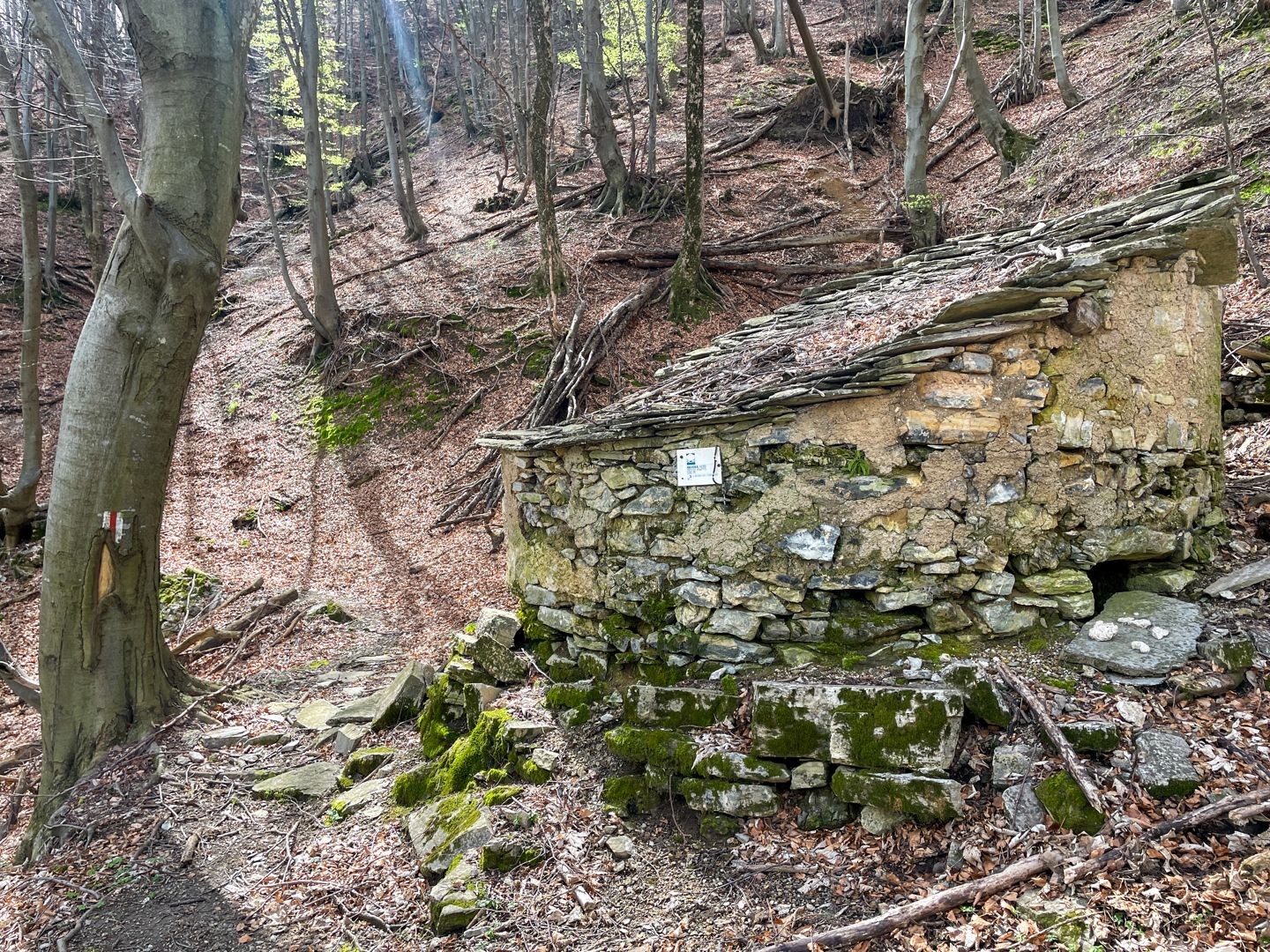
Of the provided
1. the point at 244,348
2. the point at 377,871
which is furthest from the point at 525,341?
the point at 377,871

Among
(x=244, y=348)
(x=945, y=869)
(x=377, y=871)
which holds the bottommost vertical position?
(x=377, y=871)

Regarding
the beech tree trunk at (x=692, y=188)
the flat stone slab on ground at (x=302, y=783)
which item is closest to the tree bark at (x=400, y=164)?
the beech tree trunk at (x=692, y=188)

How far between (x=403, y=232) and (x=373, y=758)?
15.7 m

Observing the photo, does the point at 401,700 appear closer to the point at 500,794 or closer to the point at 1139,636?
the point at 500,794

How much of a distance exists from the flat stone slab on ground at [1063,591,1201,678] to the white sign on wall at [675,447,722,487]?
85.7 inches

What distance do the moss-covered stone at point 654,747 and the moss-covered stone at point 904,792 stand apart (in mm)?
840

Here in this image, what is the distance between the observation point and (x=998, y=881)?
3.12m

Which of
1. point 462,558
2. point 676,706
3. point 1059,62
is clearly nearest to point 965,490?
point 676,706

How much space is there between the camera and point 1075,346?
170 inches

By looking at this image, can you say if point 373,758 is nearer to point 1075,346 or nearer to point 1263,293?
point 1075,346

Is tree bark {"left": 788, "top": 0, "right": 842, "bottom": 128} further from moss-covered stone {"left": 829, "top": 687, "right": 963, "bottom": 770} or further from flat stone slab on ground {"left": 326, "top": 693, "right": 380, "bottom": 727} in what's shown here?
moss-covered stone {"left": 829, "top": 687, "right": 963, "bottom": 770}

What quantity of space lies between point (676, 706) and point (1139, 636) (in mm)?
2544

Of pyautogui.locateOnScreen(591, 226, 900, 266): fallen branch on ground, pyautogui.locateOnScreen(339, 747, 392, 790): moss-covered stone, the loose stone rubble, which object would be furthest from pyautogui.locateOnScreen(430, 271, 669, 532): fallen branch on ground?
the loose stone rubble

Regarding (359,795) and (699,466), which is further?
(359,795)
